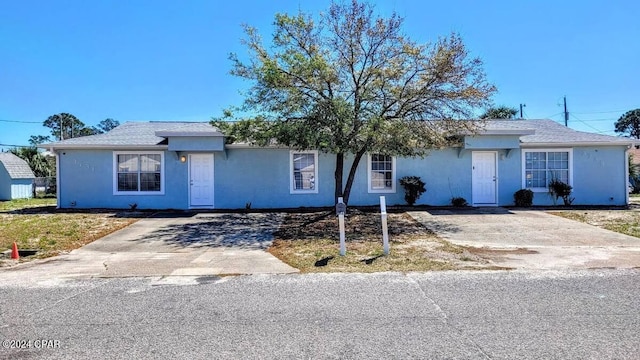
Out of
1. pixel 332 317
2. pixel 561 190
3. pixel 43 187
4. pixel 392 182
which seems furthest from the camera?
pixel 43 187

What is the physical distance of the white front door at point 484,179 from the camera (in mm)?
16703

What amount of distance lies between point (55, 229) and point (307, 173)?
851cm

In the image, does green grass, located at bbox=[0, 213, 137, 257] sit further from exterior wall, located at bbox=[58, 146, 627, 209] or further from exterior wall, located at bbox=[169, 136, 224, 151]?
exterior wall, located at bbox=[169, 136, 224, 151]

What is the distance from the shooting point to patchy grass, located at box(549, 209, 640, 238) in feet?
36.8

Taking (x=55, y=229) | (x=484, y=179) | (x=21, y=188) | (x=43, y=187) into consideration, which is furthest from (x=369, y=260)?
(x=43, y=187)

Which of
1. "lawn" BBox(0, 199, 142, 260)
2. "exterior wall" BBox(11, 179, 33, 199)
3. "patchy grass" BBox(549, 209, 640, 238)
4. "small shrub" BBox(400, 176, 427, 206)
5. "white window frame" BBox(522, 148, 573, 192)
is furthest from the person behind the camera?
"exterior wall" BBox(11, 179, 33, 199)

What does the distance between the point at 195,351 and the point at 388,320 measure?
1.99 m

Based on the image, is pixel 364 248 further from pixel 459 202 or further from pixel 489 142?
pixel 489 142

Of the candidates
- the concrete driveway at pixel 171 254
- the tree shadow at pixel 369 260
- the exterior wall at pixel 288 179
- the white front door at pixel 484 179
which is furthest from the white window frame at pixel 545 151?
the tree shadow at pixel 369 260

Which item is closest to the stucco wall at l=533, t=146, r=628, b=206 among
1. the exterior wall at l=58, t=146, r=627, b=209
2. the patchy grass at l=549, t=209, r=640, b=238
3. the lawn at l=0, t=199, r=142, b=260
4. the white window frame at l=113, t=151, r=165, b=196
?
the exterior wall at l=58, t=146, r=627, b=209

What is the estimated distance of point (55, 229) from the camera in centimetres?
1142

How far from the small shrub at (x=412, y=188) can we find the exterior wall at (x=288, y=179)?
0.33 meters

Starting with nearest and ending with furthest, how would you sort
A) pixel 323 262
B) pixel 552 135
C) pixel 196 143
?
pixel 323 262 → pixel 196 143 → pixel 552 135

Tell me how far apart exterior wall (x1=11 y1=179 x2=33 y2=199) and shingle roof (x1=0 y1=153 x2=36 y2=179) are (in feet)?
0.90
